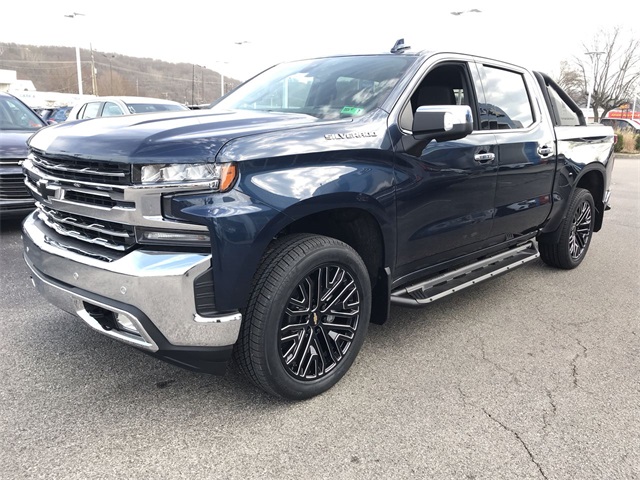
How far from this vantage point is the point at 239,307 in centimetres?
253

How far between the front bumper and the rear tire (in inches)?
152

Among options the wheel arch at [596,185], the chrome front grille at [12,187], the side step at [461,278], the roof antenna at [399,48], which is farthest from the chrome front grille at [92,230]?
the wheel arch at [596,185]

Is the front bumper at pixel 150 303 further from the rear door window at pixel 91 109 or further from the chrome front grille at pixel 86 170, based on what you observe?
the rear door window at pixel 91 109

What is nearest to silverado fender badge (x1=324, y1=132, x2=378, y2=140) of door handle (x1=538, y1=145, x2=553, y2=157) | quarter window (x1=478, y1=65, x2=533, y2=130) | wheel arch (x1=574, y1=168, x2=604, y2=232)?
quarter window (x1=478, y1=65, x2=533, y2=130)

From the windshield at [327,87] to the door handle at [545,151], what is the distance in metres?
1.56

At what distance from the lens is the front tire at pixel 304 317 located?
8.52 ft

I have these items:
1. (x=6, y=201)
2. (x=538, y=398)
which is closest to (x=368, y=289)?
(x=538, y=398)

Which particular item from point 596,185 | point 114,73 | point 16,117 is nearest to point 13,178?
point 16,117

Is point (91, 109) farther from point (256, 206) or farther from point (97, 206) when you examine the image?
point (256, 206)

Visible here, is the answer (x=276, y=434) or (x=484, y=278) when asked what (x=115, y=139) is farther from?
(x=484, y=278)

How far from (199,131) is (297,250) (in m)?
0.74

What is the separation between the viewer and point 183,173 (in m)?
2.38

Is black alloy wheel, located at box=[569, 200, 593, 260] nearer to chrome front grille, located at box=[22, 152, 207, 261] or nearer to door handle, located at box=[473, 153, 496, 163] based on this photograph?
door handle, located at box=[473, 153, 496, 163]

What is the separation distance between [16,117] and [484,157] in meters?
6.18
